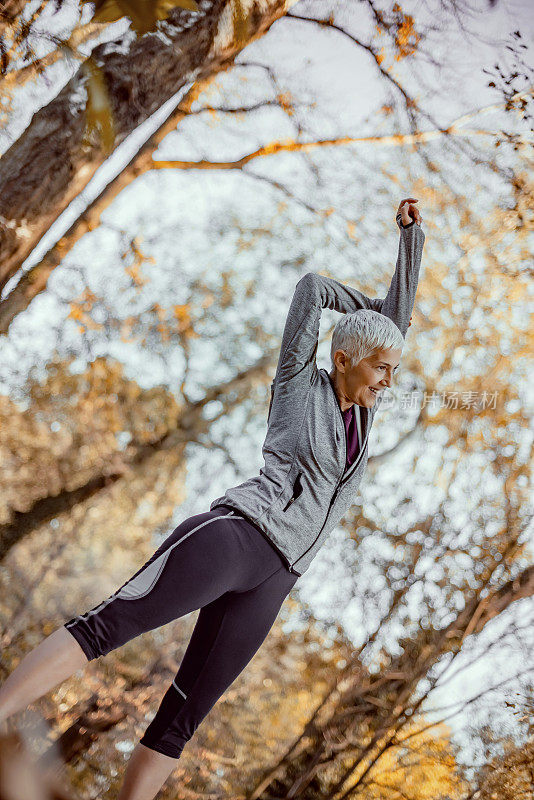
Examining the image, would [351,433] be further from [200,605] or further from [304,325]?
[200,605]

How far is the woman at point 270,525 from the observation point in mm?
879

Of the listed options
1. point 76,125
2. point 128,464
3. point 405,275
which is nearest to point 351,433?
point 405,275

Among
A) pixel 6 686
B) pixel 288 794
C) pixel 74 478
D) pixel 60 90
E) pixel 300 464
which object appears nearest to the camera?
pixel 6 686

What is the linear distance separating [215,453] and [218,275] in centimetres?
56

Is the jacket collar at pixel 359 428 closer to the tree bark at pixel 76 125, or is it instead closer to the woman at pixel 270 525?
the woman at pixel 270 525

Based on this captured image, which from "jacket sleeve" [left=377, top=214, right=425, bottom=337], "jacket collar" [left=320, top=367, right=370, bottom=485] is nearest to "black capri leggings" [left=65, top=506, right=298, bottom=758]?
"jacket collar" [left=320, top=367, right=370, bottom=485]

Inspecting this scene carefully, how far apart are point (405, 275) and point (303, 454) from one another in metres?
0.35

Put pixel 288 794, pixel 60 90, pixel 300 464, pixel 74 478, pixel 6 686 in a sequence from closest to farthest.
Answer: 1. pixel 6 686
2. pixel 300 464
3. pixel 60 90
4. pixel 288 794
5. pixel 74 478

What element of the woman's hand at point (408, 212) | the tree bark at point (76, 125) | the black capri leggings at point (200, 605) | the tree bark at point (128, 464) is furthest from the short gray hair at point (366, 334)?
the tree bark at point (128, 464)

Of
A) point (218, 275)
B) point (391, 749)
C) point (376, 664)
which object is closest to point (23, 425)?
point (218, 275)

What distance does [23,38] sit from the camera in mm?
1558

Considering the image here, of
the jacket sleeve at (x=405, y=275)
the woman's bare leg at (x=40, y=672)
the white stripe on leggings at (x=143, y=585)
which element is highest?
the jacket sleeve at (x=405, y=275)

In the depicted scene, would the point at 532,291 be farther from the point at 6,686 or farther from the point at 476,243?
the point at 6,686

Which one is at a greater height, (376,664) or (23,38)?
(23,38)
